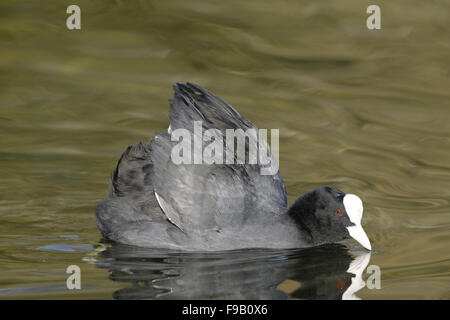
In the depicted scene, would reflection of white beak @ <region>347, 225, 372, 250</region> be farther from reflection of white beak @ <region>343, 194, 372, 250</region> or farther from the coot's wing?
the coot's wing

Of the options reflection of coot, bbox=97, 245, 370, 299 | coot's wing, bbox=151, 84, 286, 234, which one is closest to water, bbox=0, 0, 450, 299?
reflection of coot, bbox=97, 245, 370, 299

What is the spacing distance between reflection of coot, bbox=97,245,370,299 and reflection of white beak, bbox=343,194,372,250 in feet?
0.35

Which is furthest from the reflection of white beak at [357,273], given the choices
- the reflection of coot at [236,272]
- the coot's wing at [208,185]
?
the coot's wing at [208,185]

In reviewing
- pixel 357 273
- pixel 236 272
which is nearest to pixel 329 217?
pixel 357 273

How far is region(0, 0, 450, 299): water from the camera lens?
16.4 feet

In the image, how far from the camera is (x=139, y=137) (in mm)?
7910

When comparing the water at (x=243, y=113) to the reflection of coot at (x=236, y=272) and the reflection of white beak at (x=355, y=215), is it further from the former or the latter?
the reflection of white beak at (x=355, y=215)

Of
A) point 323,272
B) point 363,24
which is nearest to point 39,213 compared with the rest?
point 323,272

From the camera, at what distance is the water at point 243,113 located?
4.99 metres

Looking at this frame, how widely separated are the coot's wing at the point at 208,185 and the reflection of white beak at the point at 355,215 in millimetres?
518

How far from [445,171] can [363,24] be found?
3.48 meters

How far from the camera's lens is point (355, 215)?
5367 millimetres

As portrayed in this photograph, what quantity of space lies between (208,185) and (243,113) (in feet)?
10.7

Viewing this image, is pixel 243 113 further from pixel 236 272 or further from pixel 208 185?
pixel 236 272
